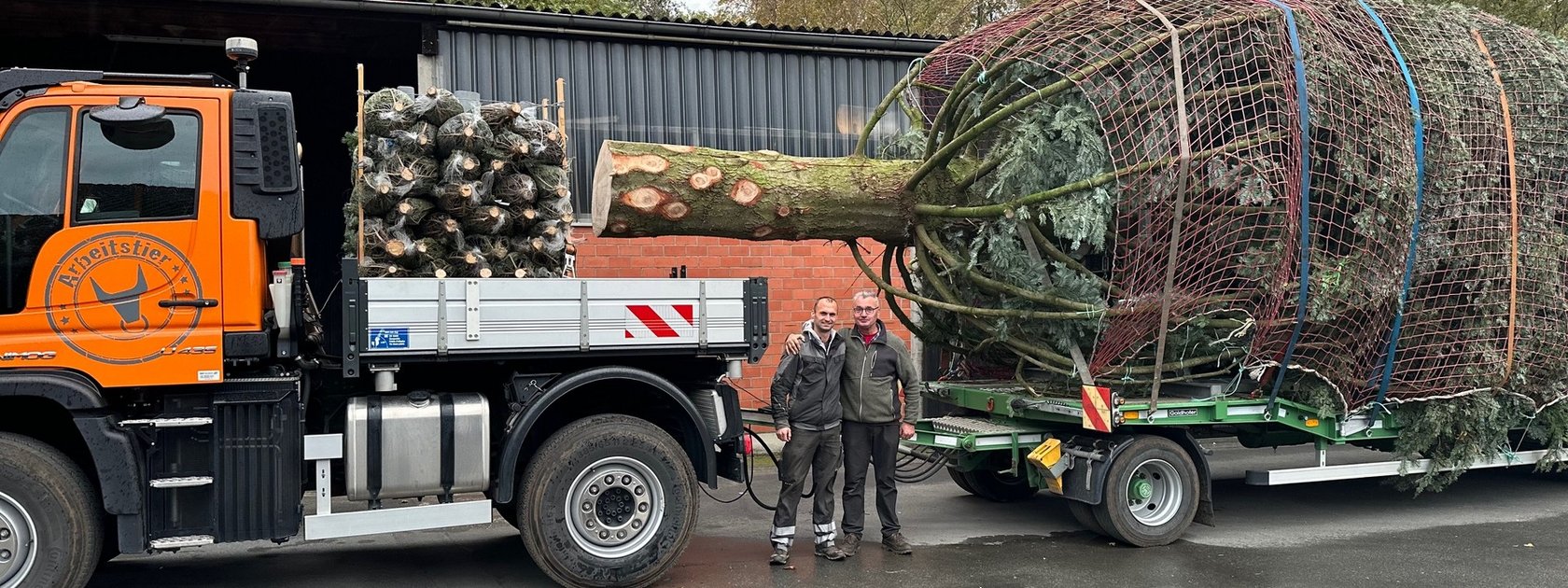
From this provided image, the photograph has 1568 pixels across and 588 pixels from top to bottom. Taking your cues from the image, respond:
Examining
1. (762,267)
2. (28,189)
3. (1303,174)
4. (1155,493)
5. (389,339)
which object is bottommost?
(1155,493)

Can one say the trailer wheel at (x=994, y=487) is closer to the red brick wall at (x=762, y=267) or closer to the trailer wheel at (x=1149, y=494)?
the trailer wheel at (x=1149, y=494)

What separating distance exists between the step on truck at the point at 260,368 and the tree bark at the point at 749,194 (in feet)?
3.95

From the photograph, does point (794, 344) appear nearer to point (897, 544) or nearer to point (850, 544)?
point (850, 544)

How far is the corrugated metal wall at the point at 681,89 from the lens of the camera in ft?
36.1

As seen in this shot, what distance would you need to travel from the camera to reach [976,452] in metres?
8.20

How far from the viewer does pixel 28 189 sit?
5527 mm

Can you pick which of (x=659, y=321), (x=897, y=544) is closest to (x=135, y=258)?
(x=659, y=321)

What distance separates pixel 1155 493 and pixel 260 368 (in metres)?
5.35

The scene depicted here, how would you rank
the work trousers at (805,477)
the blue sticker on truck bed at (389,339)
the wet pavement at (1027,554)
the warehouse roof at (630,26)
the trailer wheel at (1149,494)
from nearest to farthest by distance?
the blue sticker on truck bed at (389,339)
the wet pavement at (1027,554)
the work trousers at (805,477)
the trailer wheel at (1149,494)
the warehouse roof at (630,26)

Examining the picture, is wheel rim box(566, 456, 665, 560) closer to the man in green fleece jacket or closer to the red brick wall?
the man in green fleece jacket

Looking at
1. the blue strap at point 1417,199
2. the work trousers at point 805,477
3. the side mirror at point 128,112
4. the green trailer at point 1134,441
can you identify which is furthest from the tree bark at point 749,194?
the blue strap at point 1417,199

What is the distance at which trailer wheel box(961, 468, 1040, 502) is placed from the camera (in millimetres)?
9188

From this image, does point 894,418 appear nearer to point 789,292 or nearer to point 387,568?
point 387,568

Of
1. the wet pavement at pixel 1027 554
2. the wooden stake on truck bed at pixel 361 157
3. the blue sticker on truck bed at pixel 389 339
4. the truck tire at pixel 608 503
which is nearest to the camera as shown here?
the blue sticker on truck bed at pixel 389 339
